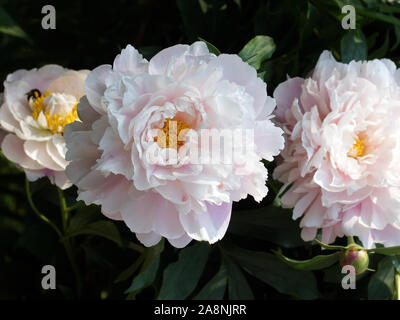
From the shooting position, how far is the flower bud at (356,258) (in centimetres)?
43

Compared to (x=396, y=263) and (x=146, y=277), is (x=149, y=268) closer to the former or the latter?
(x=146, y=277)

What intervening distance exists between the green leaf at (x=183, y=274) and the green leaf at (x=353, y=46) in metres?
A: 0.20

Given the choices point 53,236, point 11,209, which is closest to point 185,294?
point 53,236

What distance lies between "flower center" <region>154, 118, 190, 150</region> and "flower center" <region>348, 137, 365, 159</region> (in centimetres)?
14

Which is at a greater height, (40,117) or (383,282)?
(40,117)

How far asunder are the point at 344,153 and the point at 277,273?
0.13 meters

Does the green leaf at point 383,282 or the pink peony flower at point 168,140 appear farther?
the green leaf at point 383,282

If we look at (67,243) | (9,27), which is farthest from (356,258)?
(9,27)

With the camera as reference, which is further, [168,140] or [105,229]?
[105,229]

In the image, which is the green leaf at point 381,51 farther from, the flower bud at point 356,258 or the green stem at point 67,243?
the green stem at point 67,243

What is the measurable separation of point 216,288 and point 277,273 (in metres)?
0.06

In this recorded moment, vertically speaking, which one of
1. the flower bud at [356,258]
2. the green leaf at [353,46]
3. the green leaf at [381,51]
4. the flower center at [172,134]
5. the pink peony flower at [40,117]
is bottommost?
the flower bud at [356,258]

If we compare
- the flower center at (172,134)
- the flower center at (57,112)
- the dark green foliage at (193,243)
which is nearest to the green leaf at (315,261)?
the dark green foliage at (193,243)

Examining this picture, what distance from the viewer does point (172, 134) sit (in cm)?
39
